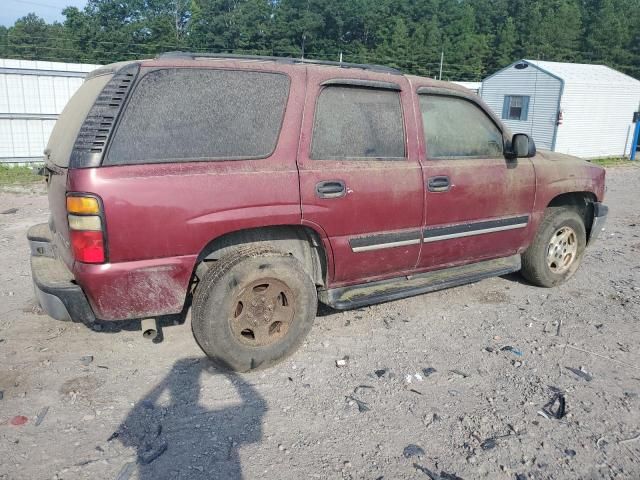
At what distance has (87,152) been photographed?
2.96 m

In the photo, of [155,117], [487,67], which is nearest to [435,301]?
[155,117]

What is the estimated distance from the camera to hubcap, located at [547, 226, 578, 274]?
5188 millimetres

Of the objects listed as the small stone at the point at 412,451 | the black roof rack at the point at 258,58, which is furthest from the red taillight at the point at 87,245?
the small stone at the point at 412,451

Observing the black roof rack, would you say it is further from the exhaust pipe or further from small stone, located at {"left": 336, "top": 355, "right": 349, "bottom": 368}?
small stone, located at {"left": 336, "top": 355, "right": 349, "bottom": 368}

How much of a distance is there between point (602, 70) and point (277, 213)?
20805 millimetres

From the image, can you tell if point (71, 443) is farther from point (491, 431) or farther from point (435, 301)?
point (435, 301)

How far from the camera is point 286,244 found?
3779mm

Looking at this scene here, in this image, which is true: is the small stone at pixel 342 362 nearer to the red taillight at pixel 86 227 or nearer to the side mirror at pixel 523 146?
the red taillight at pixel 86 227

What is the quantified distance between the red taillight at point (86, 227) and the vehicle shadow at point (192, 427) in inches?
37.7

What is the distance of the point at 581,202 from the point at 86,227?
4592 mm

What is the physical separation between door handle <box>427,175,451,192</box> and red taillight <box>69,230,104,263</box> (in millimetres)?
2353

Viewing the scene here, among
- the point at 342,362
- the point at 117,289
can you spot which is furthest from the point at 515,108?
the point at 117,289

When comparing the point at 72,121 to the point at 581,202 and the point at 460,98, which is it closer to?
the point at 460,98

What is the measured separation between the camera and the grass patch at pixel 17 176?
11.4 m
